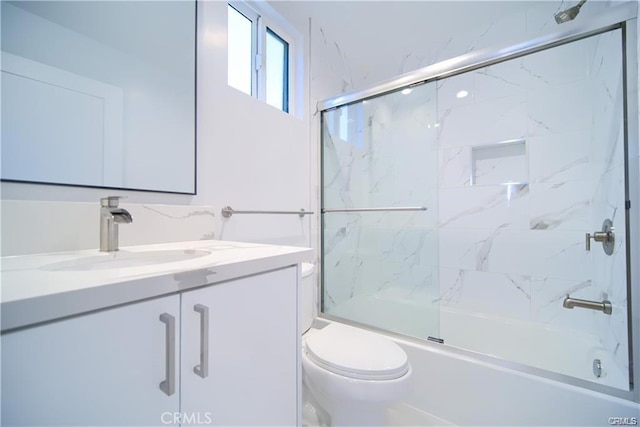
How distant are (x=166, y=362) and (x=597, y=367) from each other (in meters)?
1.68

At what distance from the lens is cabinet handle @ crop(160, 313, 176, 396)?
45 centimetres

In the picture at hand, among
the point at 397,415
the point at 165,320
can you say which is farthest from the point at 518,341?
the point at 165,320

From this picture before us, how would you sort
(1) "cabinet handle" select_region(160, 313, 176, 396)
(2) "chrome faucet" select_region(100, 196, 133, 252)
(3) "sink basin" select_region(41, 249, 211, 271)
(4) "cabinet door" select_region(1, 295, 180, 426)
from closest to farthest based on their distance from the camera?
1. (4) "cabinet door" select_region(1, 295, 180, 426)
2. (1) "cabinet handle" select_region(160, 313, 176, 396)
3. (3) "sink basin" select_region(41, 249, 211, 271)
4. (2) "chrome faucet" select_region(100, 196, 133, 252)

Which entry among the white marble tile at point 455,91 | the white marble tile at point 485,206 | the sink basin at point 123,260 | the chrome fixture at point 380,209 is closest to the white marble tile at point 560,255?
the white marble tile at point 485,206

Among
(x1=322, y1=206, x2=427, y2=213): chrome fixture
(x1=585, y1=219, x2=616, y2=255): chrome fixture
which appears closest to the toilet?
→ (x1=322, y1=206, x2=427, y2=213): chrome fixture

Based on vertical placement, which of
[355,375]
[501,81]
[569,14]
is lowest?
[355,375]

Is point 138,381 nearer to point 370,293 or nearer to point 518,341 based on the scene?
point 370,293

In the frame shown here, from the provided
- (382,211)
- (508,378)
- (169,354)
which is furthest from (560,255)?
(169,354)

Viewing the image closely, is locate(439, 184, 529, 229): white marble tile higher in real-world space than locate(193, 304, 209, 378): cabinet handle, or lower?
higher

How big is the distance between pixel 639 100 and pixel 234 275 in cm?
156

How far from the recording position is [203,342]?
499mm

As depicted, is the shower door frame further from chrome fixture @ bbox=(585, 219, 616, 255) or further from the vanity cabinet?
the vanity cabinet

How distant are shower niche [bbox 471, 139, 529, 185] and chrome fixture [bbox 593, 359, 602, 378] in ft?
3.52

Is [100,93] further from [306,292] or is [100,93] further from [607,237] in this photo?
[607,237]
